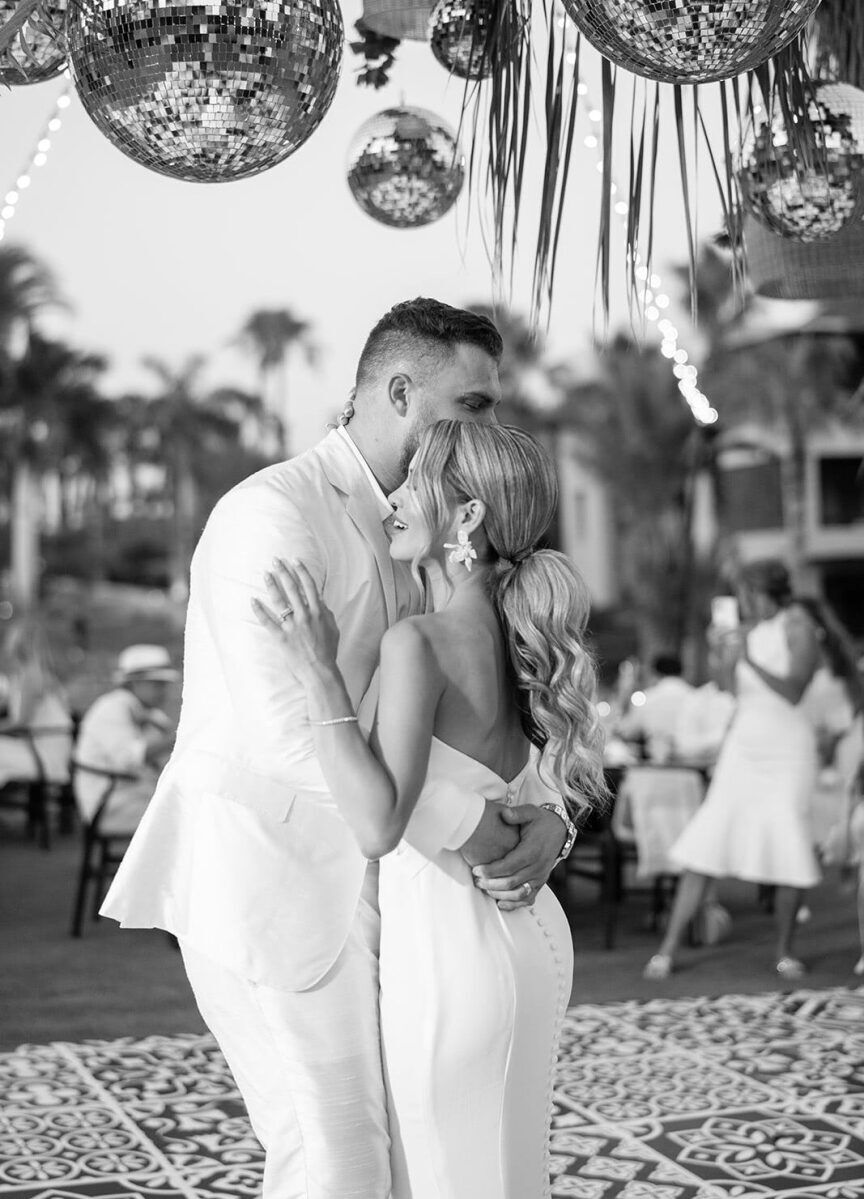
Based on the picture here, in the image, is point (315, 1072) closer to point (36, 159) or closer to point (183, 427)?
point (36, 159)

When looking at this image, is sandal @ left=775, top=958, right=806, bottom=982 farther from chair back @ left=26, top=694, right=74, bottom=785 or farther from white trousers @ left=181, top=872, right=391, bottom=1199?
chair back @ left=26, top=694, right=74, bottom=785

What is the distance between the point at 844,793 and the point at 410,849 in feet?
23.2

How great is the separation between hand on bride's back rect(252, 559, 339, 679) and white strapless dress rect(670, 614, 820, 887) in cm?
524

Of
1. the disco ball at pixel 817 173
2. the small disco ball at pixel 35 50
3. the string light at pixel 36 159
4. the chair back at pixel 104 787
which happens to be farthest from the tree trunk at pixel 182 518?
the disco ball at pixel 817 173

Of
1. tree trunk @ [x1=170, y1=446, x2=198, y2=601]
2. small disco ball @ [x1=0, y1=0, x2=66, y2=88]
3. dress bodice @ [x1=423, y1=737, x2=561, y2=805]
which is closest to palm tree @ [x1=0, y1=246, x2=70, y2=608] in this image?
tree trunk @ [x1=170, y1=446, x2=198, y2=601]

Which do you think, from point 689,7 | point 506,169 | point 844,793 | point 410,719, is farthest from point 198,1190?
point 844,793

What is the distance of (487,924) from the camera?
8.04 feet

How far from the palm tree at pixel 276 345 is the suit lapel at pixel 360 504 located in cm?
4440

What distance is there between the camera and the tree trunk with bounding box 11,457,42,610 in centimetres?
4097

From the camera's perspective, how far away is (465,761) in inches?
97.0

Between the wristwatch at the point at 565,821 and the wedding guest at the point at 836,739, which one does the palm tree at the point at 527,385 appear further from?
the wristwatch at the point at 565,821

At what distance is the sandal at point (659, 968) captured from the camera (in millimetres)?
7043

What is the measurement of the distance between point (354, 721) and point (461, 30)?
1.96m

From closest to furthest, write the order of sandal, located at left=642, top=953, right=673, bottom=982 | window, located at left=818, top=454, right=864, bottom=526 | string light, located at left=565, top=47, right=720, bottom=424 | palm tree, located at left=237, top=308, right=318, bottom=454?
string light, located at left=565, top=47, right=720, bottom=424, sandal, located at left=642, top=953, right=673, bottom=982, window, located at left=818, top=454, right=864, bottom=526, palm tree, located at left=237, top=308, right=318, bottom=454
